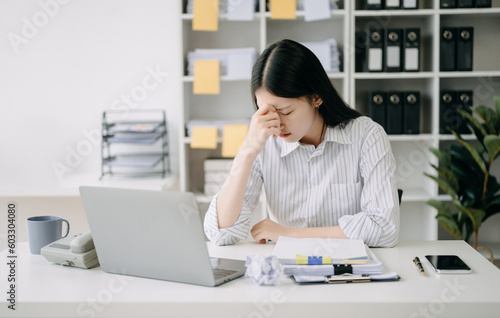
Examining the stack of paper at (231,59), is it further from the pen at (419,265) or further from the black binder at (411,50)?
the pen at (419,265)

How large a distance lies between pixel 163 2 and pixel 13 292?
2.26 metres

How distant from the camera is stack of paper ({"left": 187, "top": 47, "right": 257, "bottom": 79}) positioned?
2.87 metres

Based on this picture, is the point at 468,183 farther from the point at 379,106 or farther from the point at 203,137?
the point at 203,137

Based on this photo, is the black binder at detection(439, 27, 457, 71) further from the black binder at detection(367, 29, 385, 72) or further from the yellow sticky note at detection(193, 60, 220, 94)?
the yellow sticky note at detection(193, 60, 220, 94)

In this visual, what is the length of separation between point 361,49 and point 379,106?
1.08 feet

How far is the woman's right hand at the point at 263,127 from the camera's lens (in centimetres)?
155

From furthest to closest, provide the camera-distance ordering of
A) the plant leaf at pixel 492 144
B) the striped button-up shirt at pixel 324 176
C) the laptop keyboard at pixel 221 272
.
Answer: the plant leaf at pixel 492 144
the striped button-up shirt at pixel 324 176
the laptop keyboard at pixel 221 272

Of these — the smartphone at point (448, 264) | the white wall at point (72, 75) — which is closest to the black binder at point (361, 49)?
the white wall at point (72, 75)

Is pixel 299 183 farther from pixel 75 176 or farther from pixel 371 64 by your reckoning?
pixel 75 176

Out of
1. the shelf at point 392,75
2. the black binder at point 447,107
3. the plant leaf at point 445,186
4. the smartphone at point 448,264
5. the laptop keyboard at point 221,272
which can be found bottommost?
the plant leaf at point 445,186

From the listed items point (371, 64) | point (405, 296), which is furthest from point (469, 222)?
point (405, 296)

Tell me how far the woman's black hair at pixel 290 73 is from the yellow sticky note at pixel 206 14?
50.9 inches

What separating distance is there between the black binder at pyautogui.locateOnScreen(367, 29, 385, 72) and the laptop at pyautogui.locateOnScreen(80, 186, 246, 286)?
191 cm

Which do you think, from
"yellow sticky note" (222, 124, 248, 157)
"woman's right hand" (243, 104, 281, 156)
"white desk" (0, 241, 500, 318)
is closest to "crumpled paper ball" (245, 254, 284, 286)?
"white desk" (0, 241, 500, 318)
